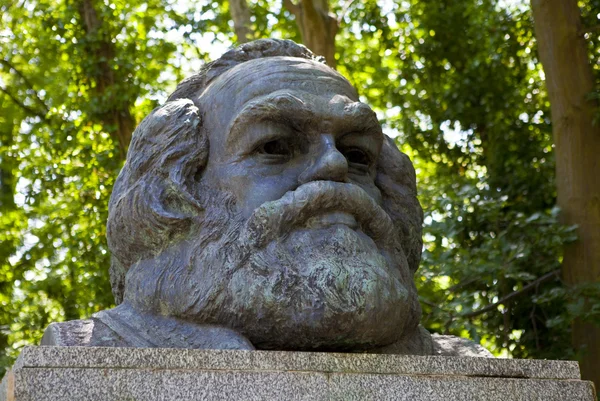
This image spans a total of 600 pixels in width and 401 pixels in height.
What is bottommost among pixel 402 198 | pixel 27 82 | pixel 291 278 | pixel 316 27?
pixel 291 278

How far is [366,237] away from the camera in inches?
198

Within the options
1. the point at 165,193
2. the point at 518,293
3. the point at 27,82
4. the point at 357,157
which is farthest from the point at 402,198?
the point at 27,82

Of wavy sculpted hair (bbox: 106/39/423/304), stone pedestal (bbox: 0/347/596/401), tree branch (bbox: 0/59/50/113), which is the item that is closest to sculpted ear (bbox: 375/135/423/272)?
wavy sculpted hair (bbox: 106/39/423/304)

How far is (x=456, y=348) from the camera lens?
A: 5.66m

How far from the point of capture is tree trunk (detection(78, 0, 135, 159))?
11.9 m

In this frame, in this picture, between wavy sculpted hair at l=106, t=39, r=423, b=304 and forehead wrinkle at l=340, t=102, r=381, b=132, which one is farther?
forehead wrinkle at l=340, t=102, r=381, b=132

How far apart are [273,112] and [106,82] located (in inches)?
300

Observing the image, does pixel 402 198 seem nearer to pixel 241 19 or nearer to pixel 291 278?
pixel 291 278

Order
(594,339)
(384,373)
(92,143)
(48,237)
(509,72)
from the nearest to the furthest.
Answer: (384,373)
(594,339)
(509,72)
(92,143)
(48,237)

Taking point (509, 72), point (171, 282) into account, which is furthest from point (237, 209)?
point (509, 72)

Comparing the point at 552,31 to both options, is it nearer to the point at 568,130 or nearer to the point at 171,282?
the point at 568,130

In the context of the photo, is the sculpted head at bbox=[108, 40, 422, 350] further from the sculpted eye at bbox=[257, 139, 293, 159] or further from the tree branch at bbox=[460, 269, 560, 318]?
the tree branch at bbox=[460, 269, 560, 318]

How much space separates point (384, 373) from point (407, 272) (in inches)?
39.0

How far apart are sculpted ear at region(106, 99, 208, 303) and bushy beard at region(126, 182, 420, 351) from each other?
117 mm
